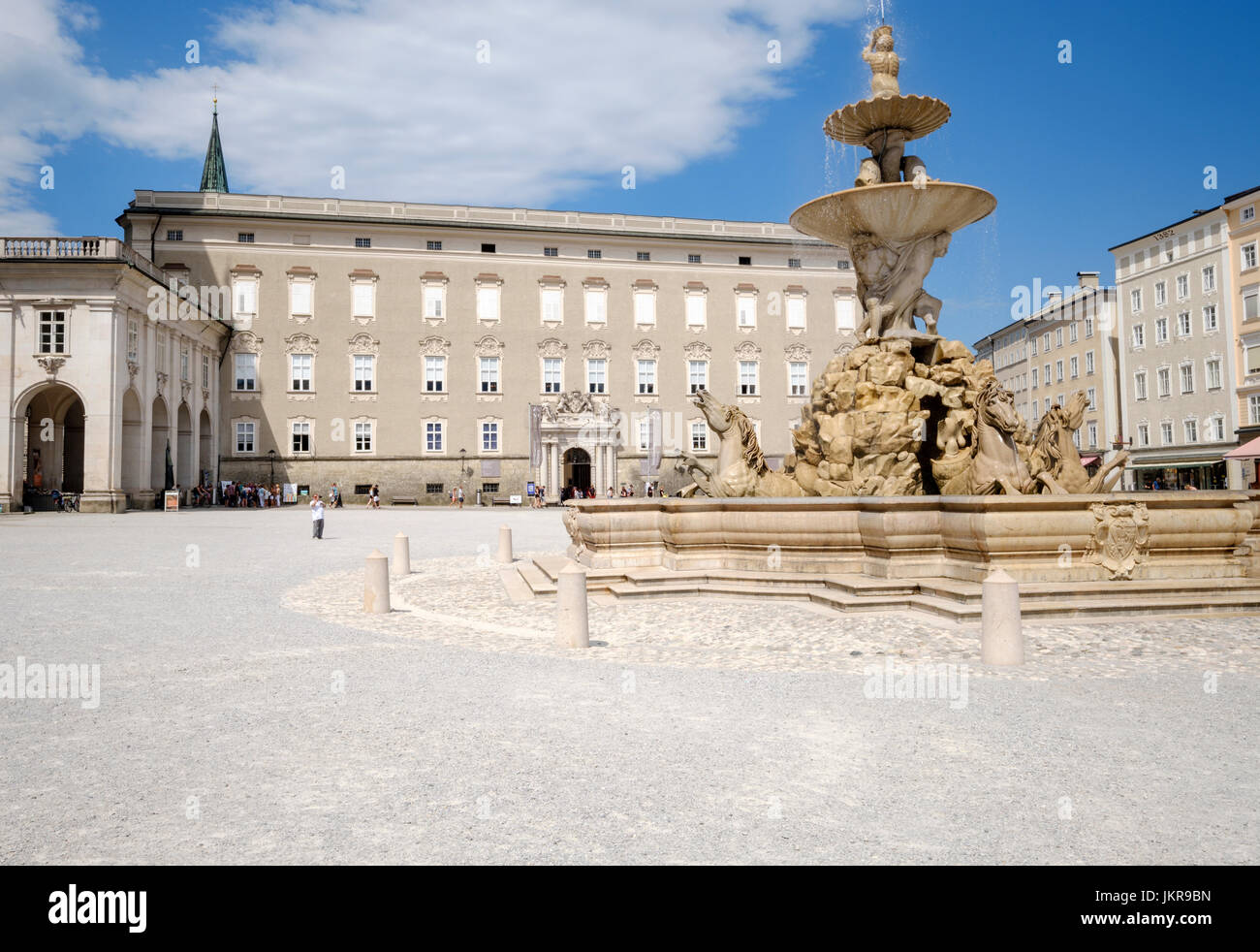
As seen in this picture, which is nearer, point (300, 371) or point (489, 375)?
point (300, 371)

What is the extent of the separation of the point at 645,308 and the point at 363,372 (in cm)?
1789

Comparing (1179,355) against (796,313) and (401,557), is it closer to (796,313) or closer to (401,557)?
(796,313)

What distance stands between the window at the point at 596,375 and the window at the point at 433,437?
965cm

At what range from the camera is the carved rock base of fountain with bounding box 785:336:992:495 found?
13.1 metres

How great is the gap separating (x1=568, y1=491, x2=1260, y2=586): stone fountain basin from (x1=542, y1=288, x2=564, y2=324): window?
42769 millimetres

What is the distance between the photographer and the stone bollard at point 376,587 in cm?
1061

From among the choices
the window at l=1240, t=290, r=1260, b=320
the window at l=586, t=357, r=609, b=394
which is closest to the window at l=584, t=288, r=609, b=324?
the window at l=586, t=357, r=609, b=394

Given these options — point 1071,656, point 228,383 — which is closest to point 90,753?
point 1071,656

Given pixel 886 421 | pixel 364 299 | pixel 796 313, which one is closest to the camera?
pixel 886 421

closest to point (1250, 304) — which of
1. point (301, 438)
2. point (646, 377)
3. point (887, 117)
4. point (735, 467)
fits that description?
point (646, 377)

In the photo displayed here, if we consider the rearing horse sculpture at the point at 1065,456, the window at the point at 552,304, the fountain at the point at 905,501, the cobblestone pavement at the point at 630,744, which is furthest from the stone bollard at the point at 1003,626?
the window at the point at 552,304

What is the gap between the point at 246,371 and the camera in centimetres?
5056
